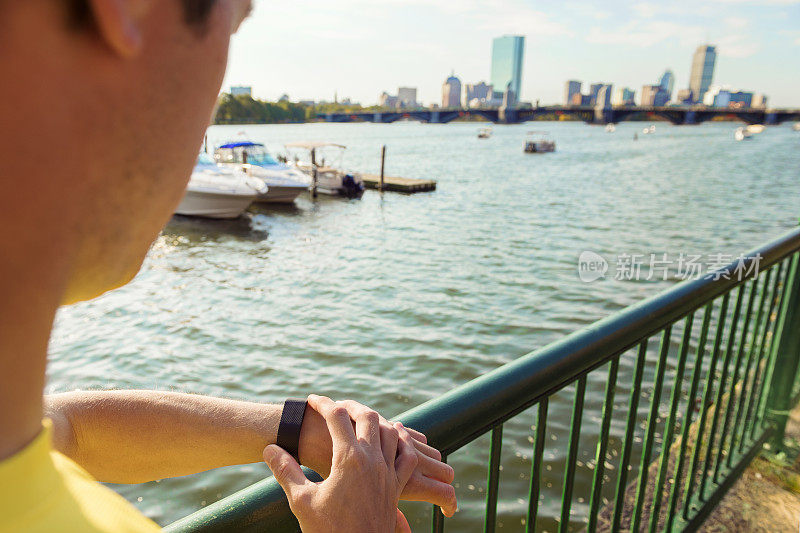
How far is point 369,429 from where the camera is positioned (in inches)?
38.0

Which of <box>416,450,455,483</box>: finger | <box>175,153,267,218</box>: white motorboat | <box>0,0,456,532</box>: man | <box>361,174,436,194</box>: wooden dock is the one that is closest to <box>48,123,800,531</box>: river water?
<box>0,0,456,532</box>: man

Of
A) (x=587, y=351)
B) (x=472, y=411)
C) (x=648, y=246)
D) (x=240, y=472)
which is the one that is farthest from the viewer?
(x=648, y=246)

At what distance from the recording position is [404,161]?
46156mm

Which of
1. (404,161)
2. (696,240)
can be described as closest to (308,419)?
(696,240)

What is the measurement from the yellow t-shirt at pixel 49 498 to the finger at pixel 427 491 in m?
0.49

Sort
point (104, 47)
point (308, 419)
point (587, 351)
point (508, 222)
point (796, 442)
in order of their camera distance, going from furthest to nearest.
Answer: point (508, 222) → point (796, 442) → point (587, 351) → point (308, 419) → point (104, 47)

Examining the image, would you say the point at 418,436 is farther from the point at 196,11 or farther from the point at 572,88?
the point at 572,88

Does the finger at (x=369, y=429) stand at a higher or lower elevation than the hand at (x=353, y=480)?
higher

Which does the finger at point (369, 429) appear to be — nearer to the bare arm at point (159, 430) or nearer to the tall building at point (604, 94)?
the bare arm at point (159, 430)

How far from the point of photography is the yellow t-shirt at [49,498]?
1.67ft

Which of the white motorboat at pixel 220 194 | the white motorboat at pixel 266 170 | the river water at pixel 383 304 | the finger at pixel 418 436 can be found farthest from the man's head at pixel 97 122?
the white motorboat at pixel 266 170

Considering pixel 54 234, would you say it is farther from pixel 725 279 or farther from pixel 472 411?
pixel 725 279

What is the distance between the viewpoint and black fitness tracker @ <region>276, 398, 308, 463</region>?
1.06 meters

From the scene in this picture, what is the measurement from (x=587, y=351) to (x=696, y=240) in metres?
17.5
